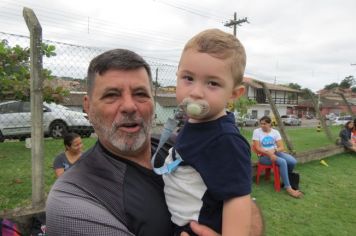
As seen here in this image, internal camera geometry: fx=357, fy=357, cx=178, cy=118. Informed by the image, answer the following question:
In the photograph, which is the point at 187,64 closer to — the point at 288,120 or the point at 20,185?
the point at 20,185

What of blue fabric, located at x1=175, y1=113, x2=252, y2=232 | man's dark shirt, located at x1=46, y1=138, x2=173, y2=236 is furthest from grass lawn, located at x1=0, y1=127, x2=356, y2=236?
blue fabric, located at x1=175, y1=113, x2=252, y2=232

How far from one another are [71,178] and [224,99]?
0.85 metres

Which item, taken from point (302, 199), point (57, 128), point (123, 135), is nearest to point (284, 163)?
point (302, 199)

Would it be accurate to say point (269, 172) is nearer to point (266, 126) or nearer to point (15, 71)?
point (266, 126)

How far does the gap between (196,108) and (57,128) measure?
Answer: 11.1 metres

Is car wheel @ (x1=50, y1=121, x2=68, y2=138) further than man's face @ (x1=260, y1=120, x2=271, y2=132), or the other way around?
car wheel @ (x1=50, y1=121, x2=68, y2=138)

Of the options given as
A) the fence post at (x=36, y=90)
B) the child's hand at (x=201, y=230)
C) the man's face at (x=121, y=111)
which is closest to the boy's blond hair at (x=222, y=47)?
the man's face at (x=121, y=111)

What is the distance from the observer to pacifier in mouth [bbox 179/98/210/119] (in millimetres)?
1615

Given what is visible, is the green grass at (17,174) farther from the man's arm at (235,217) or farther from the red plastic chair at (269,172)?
the red plastic chair at (269,172)

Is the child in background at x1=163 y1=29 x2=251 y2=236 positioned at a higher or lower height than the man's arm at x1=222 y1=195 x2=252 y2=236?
higher

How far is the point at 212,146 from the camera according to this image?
5.33ft

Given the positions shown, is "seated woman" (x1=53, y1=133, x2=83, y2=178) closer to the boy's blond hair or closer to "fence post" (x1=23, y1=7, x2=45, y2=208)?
"fence post" (x1=23, y1=7, x2=45, y2=208)

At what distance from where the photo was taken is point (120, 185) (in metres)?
1.74

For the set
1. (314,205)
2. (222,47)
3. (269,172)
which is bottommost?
(314,205)
